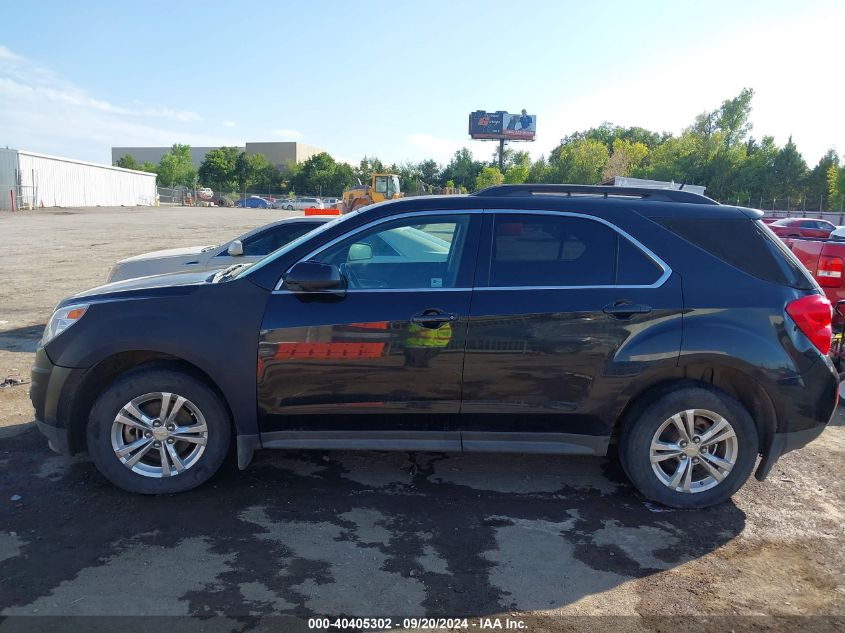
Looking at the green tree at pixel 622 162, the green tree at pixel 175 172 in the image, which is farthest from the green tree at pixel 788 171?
the green tree at pixel 175 172

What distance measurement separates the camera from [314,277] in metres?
3.91

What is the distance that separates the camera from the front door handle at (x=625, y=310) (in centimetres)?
394

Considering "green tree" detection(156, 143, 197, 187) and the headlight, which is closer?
the headlight

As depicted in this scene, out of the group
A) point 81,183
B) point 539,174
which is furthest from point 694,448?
point 539,174

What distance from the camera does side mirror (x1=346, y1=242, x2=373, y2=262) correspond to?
4.21m

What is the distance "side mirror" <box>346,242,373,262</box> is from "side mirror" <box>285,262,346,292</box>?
0.25m

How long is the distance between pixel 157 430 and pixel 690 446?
10.8ft

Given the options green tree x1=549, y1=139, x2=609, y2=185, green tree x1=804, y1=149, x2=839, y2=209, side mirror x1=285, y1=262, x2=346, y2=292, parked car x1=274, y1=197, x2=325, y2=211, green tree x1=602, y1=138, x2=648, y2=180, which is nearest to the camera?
side mirror x1=285, y1=262, x2=346, y2=292

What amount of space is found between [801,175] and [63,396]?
Result: 70.4 metres

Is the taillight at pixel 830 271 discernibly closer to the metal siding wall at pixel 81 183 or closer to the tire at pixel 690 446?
the tire at pixel 690 446

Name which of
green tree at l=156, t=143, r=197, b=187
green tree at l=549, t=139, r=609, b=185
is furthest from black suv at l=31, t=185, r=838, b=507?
green tree at l=156, t=143, r=197, b=187

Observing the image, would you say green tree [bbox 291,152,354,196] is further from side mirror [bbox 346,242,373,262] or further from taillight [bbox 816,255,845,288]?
side mirror [bbox 346,242,373,262]

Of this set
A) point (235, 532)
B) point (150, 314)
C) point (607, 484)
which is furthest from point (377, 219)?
point (607, 484)

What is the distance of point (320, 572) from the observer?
333 centimetres
